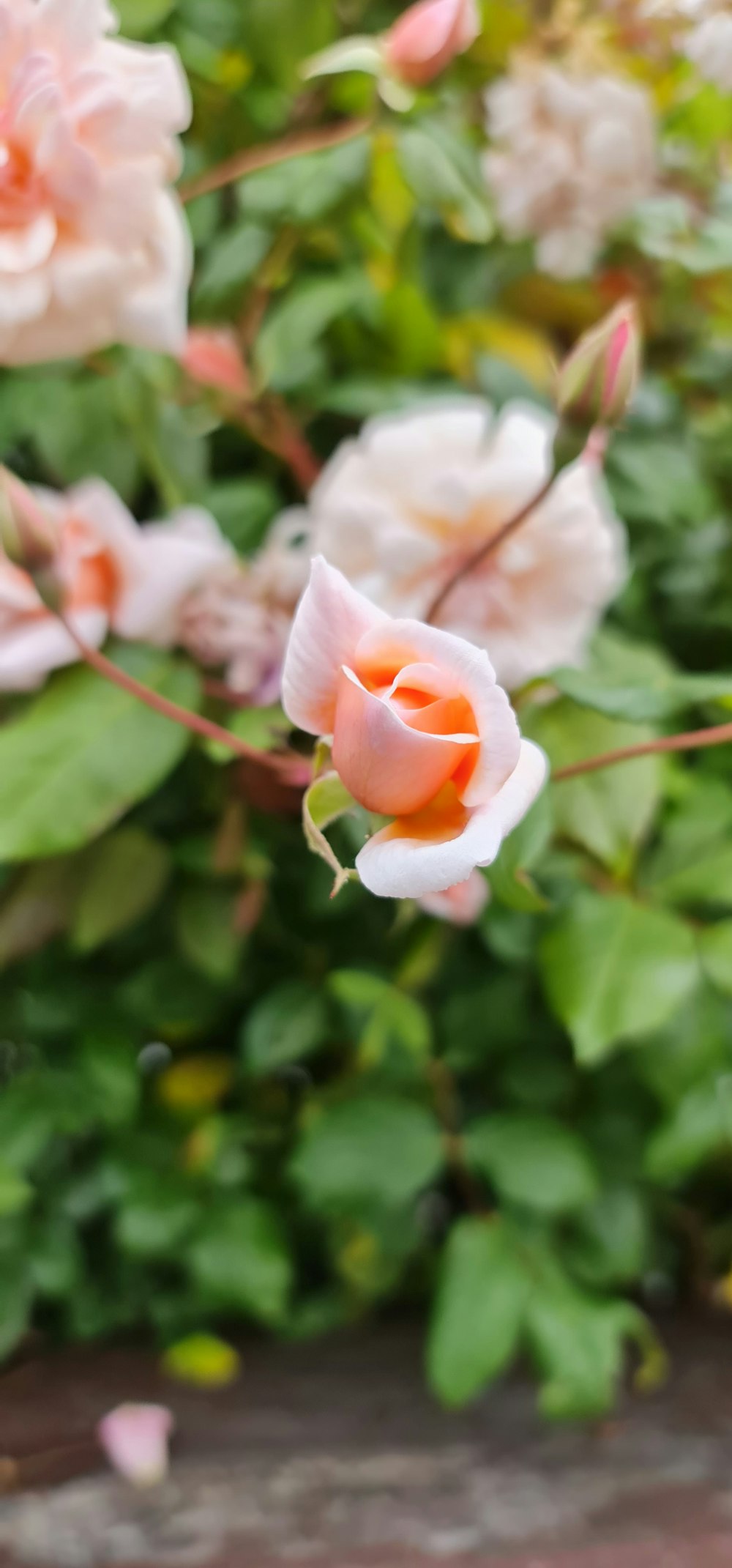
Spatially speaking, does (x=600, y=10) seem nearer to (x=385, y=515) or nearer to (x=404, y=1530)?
(x=385, y=515)

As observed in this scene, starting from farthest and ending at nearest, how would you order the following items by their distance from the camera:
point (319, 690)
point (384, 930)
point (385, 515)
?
point (384, 930)
point (385, 515)
point (319, 690)

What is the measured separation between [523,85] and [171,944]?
0.39 meters

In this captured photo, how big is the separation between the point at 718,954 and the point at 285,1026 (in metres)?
0.17

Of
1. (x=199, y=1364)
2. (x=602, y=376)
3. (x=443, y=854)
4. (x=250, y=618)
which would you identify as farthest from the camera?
(x=199, y=1364)

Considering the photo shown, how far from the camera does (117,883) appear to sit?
16.5 inches

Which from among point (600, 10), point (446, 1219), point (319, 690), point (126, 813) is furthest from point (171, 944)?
point (600, 10)

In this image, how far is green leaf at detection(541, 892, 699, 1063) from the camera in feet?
1.18

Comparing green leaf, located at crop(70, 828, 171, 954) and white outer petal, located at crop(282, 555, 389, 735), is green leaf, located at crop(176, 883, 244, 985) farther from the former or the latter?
white outer petal, located at crop(282, 555, 389, 735)

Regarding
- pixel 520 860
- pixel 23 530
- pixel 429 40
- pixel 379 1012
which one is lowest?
pixel 379 1012

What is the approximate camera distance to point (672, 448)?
1.68ft

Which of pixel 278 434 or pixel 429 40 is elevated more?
pixel 429 40

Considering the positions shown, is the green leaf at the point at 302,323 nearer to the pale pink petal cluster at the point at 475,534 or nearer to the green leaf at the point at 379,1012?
the pale pink petal cluster at the point at 475,534

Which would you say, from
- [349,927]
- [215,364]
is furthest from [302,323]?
[349,927]

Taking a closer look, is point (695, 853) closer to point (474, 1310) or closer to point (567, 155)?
point (474, 1310)
